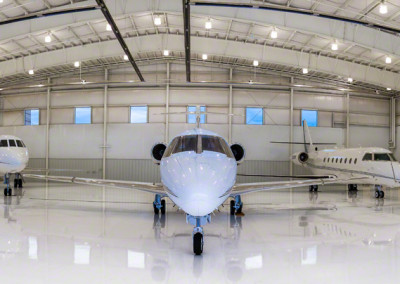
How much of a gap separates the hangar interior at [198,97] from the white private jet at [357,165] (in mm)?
1042

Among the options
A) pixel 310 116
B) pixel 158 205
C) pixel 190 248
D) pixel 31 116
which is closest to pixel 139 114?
pixel 31 116

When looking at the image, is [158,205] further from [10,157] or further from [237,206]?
[10,157]

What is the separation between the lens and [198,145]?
6773 millimetres

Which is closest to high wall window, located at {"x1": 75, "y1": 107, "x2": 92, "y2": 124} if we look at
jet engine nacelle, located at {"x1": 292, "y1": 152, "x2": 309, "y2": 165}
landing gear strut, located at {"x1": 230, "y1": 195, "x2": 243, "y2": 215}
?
jet engine nacelle, located at {"x1": 292, "y1": 152, "x2": 309, "y2": 165}

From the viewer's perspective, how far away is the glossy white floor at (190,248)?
473 centimetres

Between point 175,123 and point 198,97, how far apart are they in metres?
2.35

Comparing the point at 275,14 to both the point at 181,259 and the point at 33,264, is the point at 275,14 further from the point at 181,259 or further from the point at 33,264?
the point at 33,264

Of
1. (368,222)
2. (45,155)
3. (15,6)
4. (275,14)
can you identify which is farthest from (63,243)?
(45,155)

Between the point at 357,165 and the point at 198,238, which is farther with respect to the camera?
the point at 357,165

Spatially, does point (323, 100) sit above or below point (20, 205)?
above

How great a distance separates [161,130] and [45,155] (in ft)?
27.8

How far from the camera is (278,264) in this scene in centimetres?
527

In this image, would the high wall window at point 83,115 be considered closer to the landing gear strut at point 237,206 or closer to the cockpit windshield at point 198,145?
the landing gear strut at point 237,206

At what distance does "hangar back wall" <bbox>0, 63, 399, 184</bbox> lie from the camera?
22297 mm
